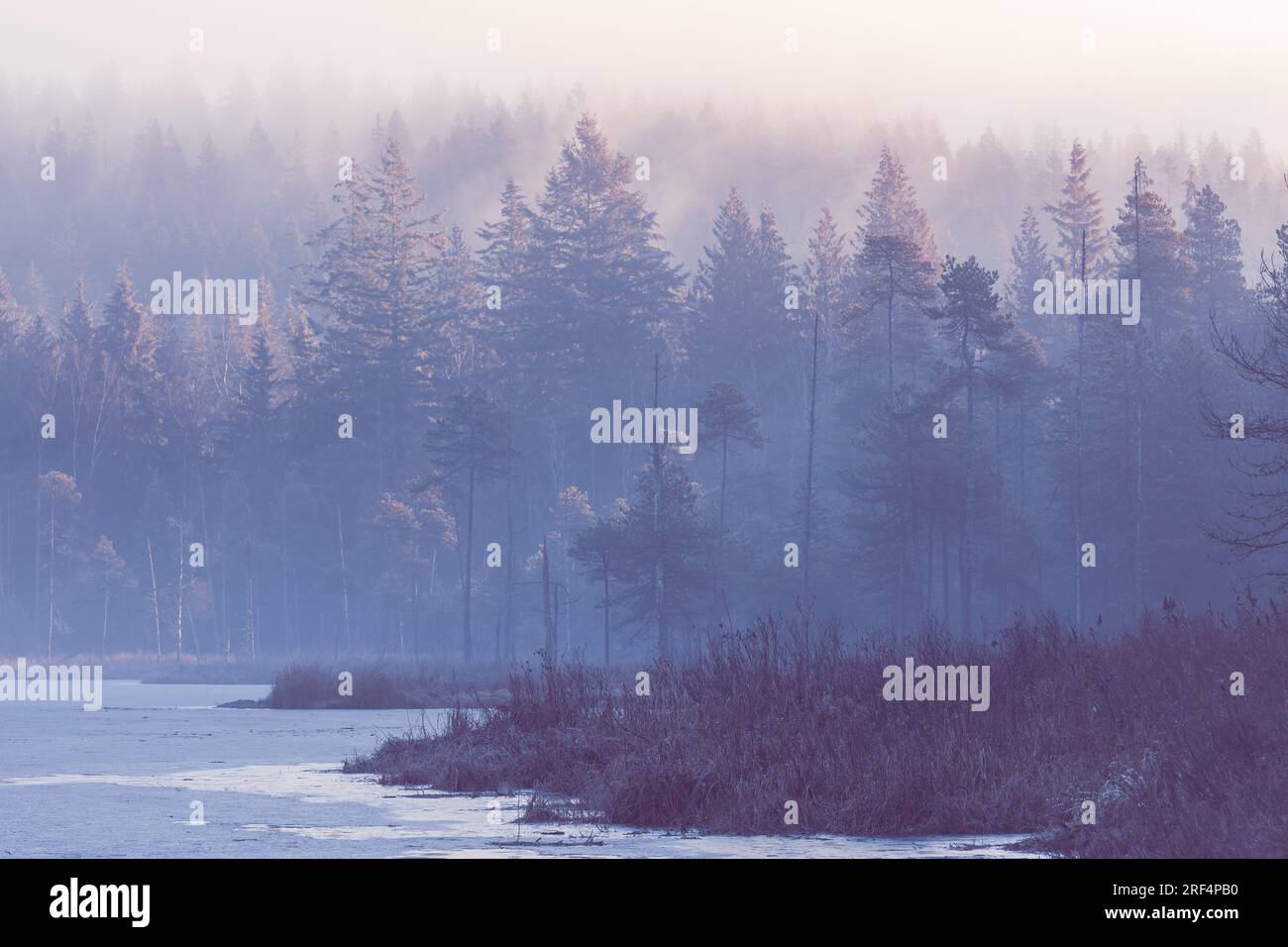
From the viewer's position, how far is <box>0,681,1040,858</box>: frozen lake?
18234mm

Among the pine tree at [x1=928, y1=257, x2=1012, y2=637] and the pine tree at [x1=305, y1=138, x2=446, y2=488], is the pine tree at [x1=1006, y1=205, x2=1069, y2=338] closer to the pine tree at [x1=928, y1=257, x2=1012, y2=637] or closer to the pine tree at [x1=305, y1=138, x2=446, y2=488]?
the pine tree at [x1=305, y1=138, x2=446, y2=488]

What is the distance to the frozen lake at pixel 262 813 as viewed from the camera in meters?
18.2

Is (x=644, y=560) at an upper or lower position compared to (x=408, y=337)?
lower

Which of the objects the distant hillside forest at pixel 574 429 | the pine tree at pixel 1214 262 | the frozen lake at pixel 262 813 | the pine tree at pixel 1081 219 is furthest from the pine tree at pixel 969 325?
the frozen lake at pixel 262 813

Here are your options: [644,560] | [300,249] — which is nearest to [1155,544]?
[644,560]

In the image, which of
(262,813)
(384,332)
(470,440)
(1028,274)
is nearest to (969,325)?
(470,440)

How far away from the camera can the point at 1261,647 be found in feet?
70.5

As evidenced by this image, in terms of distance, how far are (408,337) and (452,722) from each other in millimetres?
82615

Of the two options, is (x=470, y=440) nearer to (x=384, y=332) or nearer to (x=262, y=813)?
(x=384, y=332)

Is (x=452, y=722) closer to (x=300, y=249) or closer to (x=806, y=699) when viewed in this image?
(x=806, y=699)

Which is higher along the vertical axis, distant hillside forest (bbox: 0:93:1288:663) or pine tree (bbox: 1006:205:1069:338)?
pine tree (bbox: 1006:205:1069:338)

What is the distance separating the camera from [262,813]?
22156 mm

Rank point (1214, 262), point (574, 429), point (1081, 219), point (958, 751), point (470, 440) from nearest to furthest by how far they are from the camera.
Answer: point (958, 751), point (470, 440), point (1214, 262), point (574, 429), point (1081, 219)

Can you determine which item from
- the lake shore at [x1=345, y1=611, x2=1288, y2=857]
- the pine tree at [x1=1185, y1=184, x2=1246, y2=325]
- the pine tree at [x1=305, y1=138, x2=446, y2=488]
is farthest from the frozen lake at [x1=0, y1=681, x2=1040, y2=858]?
the pine tree at [x1=1185, y1=184, x2=1246, y2=325]
